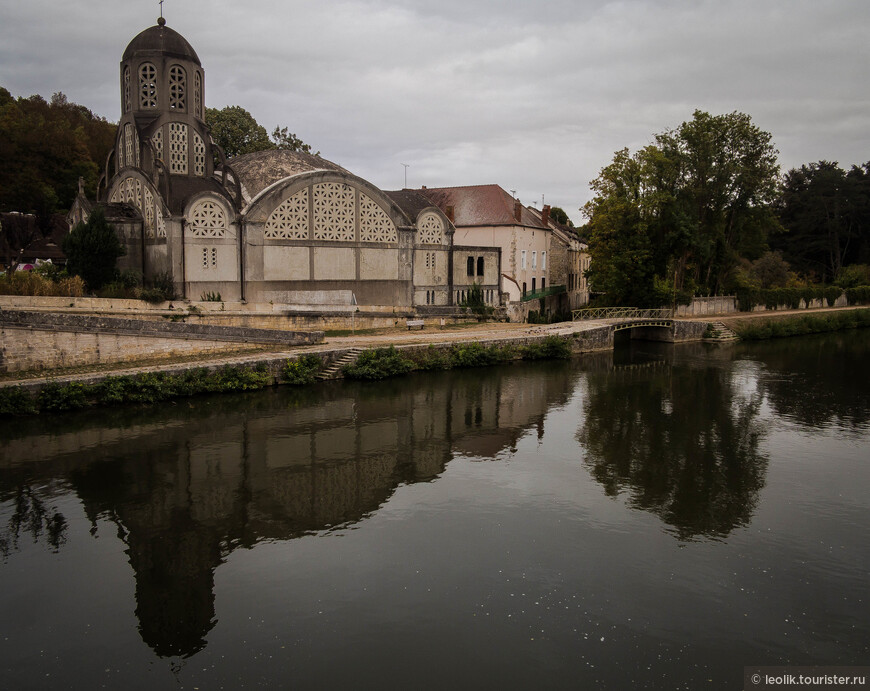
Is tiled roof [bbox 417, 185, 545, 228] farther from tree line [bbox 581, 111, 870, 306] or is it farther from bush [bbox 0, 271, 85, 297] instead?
bush [bbox 0, 271, 85, 297]

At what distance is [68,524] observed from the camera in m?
13.2

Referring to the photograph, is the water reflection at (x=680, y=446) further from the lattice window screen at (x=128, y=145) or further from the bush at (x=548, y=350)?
the lattice window screen at (x=128, y=145)

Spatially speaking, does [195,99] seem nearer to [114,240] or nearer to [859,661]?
[114,240]

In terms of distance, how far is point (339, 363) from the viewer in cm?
2653

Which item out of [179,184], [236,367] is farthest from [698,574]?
[179,184]

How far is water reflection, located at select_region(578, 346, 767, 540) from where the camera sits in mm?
14469

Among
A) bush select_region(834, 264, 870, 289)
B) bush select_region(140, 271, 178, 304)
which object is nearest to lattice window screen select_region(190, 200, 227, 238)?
bush select_region(140, 271, 178, 304)

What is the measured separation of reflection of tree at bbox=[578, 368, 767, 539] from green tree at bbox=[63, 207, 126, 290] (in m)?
19.4

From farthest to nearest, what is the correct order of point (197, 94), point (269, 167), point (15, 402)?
point (269, 167)
point (197, 94)
point (15, 402)

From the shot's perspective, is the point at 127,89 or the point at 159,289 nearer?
the point at 159,289

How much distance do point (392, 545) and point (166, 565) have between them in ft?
12.8

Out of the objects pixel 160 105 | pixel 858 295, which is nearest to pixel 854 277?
pixel 858 295

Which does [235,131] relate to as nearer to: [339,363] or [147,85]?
[147,85]

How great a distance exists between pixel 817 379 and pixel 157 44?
32413mm
